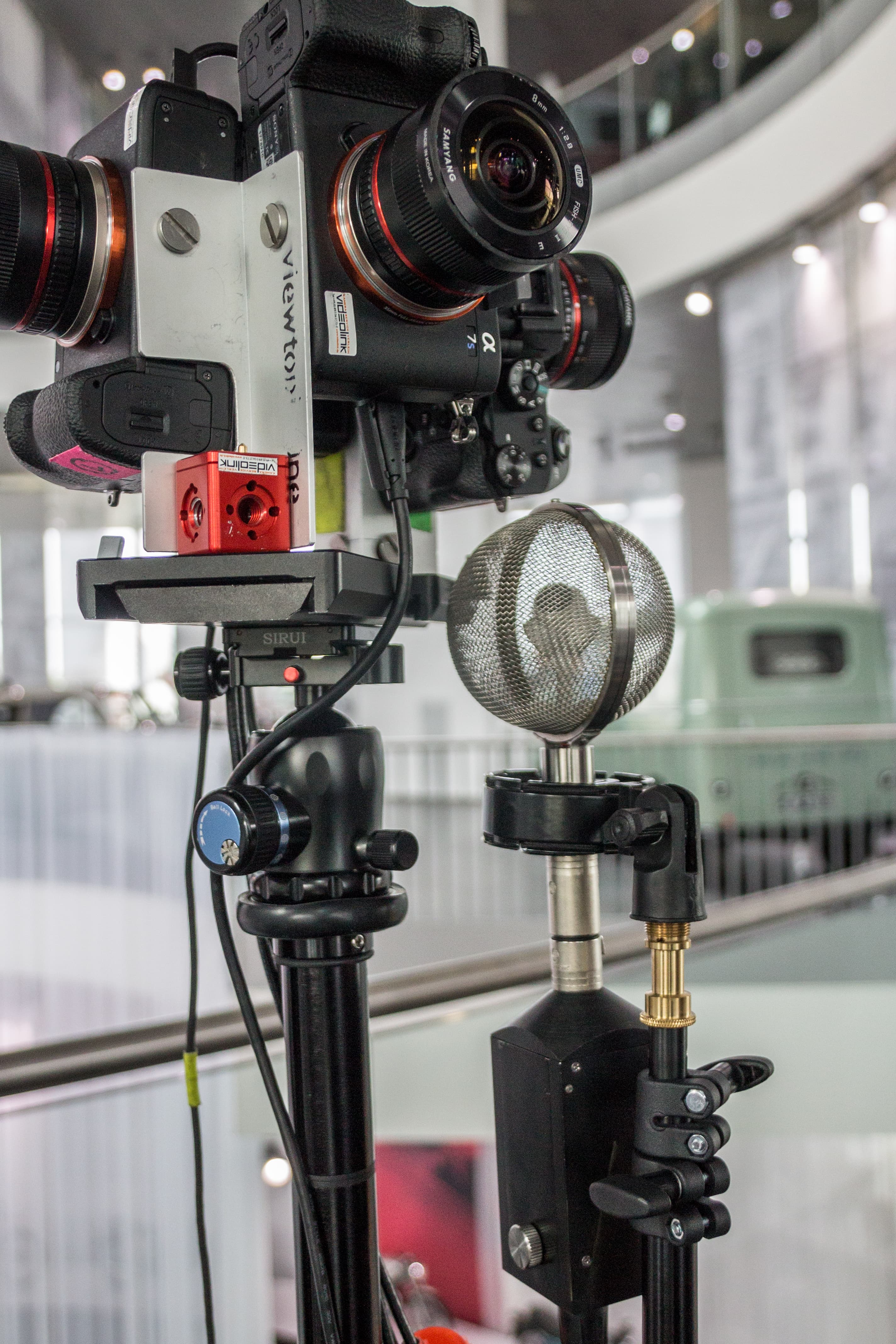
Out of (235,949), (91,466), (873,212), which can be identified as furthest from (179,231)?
(873,212)

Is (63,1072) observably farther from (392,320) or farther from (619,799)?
(392,320)

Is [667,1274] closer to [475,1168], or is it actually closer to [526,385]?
[526,385]

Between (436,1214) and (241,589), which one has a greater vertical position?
(241,589)

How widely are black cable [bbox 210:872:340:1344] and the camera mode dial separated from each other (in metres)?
0.45

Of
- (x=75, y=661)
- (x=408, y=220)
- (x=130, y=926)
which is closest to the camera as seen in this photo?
(x=408, y=220)

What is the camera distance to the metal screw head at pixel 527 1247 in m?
Result: 0.83

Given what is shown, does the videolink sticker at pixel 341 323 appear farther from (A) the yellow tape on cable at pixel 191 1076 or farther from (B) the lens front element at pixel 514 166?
(A) the yellow tape on cable at pixel 191 1076

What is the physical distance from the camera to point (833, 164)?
22.2 feet

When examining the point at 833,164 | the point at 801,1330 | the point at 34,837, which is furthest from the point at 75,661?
the point at 801,1330

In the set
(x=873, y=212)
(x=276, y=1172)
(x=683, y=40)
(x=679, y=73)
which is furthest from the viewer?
(x=679, y=73)

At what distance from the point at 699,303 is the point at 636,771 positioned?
15.3ft

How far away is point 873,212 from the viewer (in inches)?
268

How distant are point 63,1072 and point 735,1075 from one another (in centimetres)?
67

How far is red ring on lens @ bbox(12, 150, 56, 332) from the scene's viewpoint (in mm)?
769
